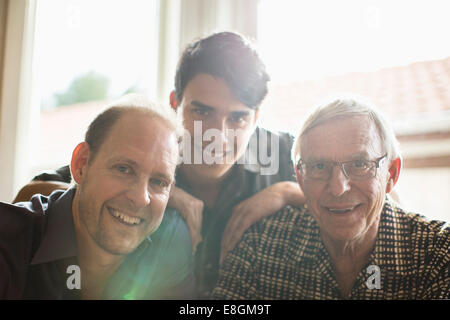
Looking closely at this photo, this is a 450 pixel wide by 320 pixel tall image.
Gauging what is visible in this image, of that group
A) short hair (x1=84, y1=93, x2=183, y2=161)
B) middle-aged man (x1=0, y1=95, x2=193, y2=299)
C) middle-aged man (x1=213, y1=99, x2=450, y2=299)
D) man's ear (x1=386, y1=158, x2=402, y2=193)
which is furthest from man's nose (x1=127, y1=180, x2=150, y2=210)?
man's ear (x1=386, y1=158, x2=402, y2=193)

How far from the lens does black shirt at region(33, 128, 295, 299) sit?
123cm

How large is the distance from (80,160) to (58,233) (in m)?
0.20

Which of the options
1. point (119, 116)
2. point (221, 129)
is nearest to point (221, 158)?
point (221, 129)

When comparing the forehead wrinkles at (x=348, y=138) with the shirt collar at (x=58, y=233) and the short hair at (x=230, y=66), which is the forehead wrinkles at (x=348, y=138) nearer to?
the short hair at (x=230, y=66)

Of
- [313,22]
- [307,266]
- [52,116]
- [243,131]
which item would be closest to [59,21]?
[52,116]

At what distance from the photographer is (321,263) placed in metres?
1.15

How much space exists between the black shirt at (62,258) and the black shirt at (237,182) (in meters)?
0.05

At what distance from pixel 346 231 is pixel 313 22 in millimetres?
728

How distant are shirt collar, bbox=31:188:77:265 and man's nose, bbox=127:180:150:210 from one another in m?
0.17

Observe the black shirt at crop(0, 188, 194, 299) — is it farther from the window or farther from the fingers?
the window

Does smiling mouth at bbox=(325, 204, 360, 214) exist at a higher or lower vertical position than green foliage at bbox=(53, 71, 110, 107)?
lower

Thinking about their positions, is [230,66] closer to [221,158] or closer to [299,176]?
[221,158]

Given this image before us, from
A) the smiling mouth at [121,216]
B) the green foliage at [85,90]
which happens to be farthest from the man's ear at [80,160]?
the green foliage at [85,90]
